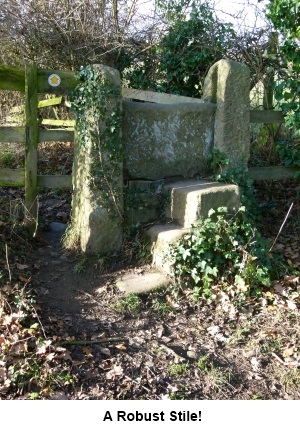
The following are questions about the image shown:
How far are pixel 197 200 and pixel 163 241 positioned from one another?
1.78 feet

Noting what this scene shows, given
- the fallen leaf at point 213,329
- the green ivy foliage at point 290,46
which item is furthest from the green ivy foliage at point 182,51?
the fallen leaf at point 213,329

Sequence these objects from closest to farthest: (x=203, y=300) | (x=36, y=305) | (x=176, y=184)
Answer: (x=36, y=305)
(x=203, y=300)
(x=176, y=184)

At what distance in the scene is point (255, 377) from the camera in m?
4.05

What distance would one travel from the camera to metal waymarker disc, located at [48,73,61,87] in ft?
18.9

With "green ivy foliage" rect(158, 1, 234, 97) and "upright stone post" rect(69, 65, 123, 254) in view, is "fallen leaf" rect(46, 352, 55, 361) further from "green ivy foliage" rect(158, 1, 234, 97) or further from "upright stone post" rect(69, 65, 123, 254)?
"green ivy foliage" rect(158, 1, 234, 97)

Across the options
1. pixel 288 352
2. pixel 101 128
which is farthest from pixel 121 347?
pixel 101 128

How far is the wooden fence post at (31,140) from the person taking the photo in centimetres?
571

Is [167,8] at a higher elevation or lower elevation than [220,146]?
higher

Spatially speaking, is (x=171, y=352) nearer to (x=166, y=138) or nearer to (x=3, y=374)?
(x=3, y=374)

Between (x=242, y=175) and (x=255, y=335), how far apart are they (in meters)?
2.13

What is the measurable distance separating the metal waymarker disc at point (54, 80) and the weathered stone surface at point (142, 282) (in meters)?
2.23

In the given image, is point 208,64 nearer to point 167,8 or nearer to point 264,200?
point 167,8

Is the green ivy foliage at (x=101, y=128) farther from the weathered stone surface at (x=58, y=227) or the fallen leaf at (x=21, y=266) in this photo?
the weathered stone surface at (x=58, y=227)

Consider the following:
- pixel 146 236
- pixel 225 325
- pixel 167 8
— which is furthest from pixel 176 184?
pixel 167 8
